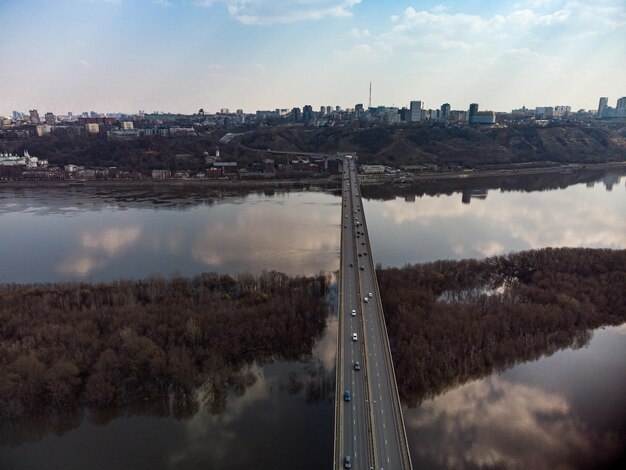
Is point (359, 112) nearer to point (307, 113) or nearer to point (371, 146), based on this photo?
point (307, 113)

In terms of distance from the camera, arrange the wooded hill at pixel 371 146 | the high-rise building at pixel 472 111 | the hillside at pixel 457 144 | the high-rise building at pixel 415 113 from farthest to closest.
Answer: the high-rise building at pixel 415 113 < the high-rise building at pixel 472 111 < the hillside at pixel 457 144 < the wooded hill at pixel 371 146

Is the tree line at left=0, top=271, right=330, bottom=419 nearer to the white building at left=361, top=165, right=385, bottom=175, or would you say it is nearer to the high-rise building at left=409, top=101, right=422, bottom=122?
the white building at left=361, top=165, right=385, bottom=175

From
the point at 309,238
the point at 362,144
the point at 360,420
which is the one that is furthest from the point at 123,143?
the point at 360,420

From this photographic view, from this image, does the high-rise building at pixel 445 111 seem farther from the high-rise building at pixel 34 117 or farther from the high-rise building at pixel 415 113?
the high-rise building at pixel 34 117

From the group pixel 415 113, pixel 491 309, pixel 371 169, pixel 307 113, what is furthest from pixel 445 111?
pixel 491 309

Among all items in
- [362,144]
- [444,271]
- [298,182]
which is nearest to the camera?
[444,271]

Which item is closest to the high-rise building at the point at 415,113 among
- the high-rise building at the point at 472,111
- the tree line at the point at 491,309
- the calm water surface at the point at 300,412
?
the high-rise building at the point at 472,111

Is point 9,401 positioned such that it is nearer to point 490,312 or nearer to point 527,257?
point 490,312
